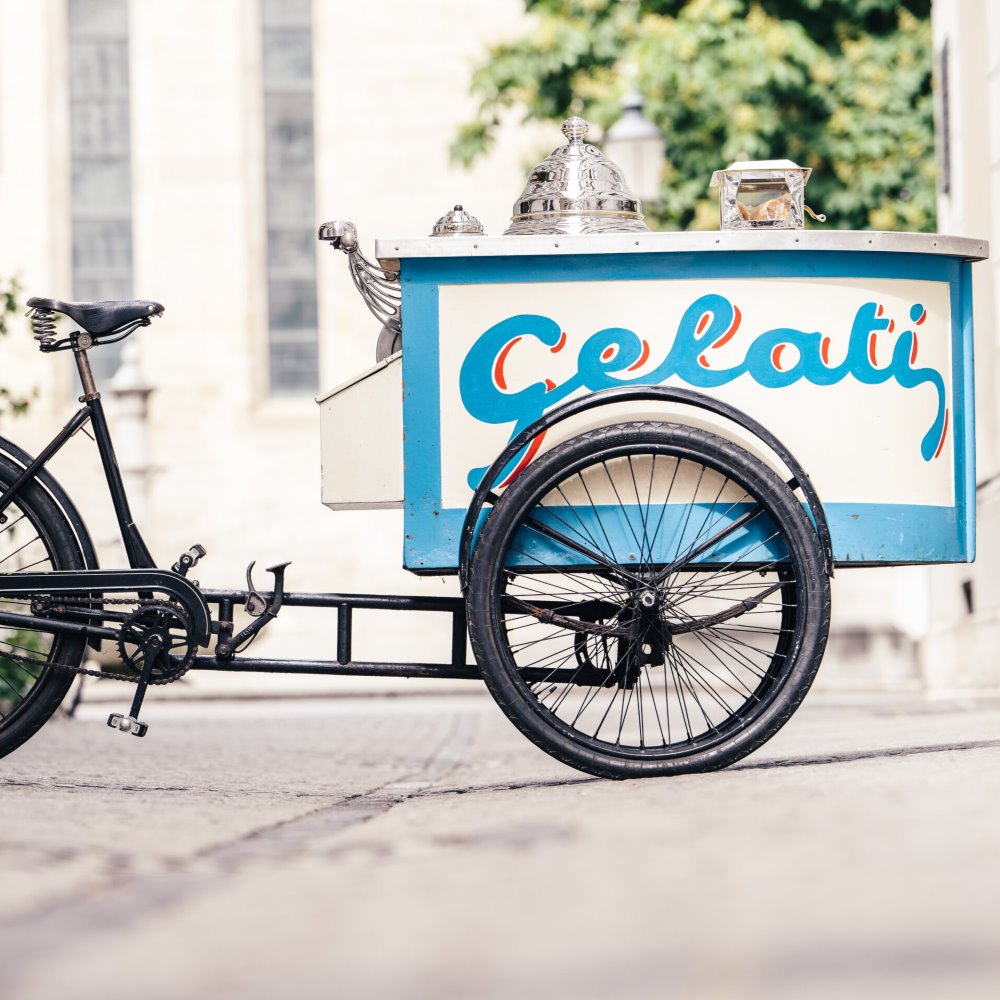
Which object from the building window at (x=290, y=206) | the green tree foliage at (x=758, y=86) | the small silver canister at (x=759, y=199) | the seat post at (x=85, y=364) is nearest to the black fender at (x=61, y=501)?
the seat post at (x=85, y=364)

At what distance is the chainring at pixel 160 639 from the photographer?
4621 millimetres

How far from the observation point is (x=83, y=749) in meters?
7.25

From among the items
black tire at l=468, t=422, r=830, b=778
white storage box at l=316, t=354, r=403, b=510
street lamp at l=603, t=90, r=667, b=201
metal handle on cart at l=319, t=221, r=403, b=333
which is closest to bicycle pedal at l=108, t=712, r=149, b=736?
white storage box at l=316, t=354, r=403, b=510

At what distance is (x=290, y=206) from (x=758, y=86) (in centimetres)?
817

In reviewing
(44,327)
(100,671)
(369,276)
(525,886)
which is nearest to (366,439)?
(369,276)

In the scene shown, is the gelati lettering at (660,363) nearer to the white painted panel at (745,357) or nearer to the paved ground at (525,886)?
the white painted panel at (745,357)

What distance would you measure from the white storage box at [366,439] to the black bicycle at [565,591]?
258 millimetres

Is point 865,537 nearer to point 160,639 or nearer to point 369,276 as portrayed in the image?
point 369,276

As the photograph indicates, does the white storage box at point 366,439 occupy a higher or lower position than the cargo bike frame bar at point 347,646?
higher

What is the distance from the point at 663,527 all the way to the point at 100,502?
15.5m

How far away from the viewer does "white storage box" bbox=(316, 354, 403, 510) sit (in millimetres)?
4637

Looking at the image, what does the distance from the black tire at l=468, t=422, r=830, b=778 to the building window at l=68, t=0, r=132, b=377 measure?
58.4 ft

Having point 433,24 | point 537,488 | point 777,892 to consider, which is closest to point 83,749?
point 537,488

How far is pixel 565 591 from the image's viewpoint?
473 cm
